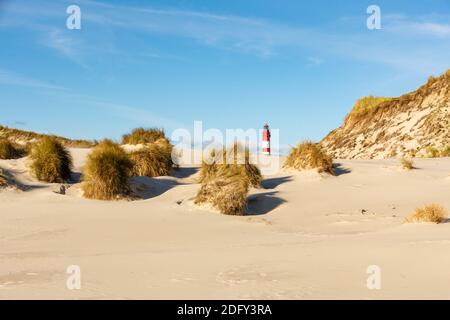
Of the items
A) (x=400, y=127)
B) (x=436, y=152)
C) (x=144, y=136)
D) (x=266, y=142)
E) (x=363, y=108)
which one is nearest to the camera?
(x=144, y=136)

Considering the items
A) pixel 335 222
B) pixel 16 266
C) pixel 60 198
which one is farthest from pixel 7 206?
pixel 335 222

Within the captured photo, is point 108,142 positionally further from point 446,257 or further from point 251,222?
point 446,257

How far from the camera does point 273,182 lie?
501 inches

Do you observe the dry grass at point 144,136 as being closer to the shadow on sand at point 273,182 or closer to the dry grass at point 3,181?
the shadow on sand at point 273,182

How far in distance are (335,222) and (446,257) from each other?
14.3 feet

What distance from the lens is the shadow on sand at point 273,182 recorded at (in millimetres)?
12398

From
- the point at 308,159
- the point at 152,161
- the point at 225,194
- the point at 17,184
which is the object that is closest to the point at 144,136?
the point at 152,161

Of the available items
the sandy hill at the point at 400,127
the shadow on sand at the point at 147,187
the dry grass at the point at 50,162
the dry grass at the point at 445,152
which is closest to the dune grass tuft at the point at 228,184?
the shadow on sand at the point at 147,187

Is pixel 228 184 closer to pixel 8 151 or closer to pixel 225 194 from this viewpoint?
pixel 225 194

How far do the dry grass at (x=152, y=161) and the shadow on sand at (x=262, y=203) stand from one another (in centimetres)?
327

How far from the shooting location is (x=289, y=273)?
470cm

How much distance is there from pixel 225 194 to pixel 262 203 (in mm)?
1383

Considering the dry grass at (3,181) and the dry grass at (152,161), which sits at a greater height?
the dry grass at (152,161)

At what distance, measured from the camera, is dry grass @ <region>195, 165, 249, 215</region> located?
9.65m
